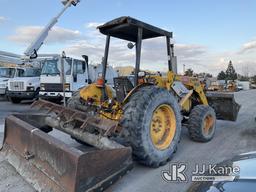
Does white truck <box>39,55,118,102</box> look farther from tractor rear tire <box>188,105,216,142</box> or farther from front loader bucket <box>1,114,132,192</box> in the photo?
front loader bucket <box>1,114,132,192</box>

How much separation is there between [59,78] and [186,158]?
958 centimetres

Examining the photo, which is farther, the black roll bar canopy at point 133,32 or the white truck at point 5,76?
the white truck at point 5,76

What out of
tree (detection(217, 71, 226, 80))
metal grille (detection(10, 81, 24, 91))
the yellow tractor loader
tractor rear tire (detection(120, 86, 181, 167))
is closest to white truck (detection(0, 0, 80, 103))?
metal grille (detection(10, 81, 24, 91))

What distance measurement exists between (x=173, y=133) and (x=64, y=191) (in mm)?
2457

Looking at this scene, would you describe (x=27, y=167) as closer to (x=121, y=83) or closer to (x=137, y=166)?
(x=137, y=166)

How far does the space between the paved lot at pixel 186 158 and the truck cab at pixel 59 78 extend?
24.3ft

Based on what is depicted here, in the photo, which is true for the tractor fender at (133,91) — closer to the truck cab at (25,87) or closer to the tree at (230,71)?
the truck cab at (25,87)

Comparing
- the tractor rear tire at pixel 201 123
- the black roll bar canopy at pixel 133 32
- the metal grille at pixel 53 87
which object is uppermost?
the black roll bar canopy at pixel 133 32

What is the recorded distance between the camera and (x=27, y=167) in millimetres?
4156

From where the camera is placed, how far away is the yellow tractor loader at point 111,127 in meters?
3.39

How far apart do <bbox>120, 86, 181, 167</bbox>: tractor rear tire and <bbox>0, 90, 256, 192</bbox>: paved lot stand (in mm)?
296

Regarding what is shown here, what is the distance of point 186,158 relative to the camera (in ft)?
17.4

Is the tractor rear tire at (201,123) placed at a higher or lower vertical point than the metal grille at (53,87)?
lower

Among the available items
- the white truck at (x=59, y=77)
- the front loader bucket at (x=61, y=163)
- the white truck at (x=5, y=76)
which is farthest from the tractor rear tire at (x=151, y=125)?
the white truck at (x=5, y=76)
